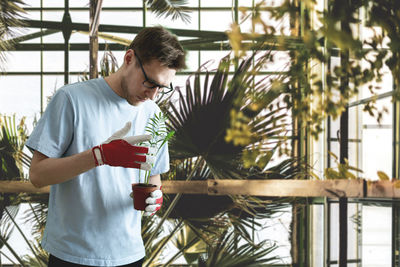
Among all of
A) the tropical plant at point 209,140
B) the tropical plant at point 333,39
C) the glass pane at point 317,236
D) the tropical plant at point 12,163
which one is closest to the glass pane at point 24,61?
the tropical plant at point 12,163

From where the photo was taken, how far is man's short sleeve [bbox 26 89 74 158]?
107 cm

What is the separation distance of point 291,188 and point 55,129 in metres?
1.12

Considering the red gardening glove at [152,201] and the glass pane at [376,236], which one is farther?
the glass pane at [376,236]

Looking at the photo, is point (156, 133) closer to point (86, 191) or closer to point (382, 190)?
point (86, 191)

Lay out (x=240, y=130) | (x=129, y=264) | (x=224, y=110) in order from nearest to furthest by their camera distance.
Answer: (x=240, y=130) → (x=129, y=264) → (x=224, y=110)

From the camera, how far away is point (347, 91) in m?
0.60

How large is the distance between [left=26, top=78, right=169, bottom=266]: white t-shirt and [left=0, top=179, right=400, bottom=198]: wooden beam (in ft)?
2.62

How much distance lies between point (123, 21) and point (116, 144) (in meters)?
2.51

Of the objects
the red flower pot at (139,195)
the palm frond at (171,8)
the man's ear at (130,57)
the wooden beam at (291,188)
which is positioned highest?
the palm frond at (171,8)

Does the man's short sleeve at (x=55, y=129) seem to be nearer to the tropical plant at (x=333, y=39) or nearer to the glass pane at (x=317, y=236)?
the tropical plant at (x=333, y=39)

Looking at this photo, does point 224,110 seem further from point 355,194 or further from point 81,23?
point 81,23

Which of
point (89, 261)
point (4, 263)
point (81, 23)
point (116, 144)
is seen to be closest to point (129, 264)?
point (89, 261)

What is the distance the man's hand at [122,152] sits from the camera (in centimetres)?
103

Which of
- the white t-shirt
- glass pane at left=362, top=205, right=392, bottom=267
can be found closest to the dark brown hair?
the white t-shirt
